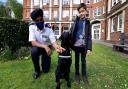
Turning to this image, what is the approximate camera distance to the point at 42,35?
751 centimetres

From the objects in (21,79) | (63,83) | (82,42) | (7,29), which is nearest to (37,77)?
(21,79)

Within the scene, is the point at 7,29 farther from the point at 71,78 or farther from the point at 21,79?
the point at 71,78

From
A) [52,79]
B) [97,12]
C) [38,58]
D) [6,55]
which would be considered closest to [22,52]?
[6,55]

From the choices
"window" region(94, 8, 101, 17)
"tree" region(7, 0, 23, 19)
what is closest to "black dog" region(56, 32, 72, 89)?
"window" region(94, 8, 101, 17)

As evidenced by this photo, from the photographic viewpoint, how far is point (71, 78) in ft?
24.5

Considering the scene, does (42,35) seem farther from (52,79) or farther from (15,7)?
(15,7)

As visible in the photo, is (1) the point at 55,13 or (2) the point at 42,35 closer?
(2) the point at 42,35

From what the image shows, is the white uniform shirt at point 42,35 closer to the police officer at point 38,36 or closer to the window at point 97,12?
the police officer at point 38,36

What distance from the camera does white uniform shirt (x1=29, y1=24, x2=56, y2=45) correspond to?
7361 mm

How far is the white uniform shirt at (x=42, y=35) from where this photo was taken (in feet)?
24.2

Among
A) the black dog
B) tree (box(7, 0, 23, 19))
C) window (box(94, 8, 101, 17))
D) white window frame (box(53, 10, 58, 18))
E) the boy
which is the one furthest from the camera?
tree (box(7, 0, 23, 19))

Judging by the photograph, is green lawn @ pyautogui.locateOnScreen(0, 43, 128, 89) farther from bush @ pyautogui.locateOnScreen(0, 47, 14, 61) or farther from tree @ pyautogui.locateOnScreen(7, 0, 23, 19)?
tree @ pyautogui.locateOnScreen(7, 0, 23, 19)

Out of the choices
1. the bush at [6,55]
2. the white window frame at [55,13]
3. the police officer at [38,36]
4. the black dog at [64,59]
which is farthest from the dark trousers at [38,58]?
the white window frame at [55,13]

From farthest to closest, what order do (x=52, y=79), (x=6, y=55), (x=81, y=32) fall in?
(x=6, y=55) → (x=52, y=79) → (x=81, y=32)
